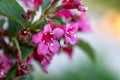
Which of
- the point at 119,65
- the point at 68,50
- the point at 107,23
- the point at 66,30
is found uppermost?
the point at 66,30

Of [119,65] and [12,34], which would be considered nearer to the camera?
[12,34]

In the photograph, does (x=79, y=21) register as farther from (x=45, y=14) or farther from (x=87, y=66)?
(x=87, y=66)

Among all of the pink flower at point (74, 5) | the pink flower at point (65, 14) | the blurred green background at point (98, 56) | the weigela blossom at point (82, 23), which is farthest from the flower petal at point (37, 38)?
the blurred green background at point (98, 56)

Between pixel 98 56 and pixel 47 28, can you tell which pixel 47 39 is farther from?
pixel 98 56

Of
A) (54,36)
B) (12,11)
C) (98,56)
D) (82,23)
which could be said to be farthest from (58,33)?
(98,56)

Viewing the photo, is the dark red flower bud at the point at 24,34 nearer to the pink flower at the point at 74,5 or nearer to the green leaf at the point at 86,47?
the pink flower at the point at 74,5

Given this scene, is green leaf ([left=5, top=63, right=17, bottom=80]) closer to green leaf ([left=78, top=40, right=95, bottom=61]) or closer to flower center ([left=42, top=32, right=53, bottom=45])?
flower center ([left=42, top=32, right=53, bottom=45])

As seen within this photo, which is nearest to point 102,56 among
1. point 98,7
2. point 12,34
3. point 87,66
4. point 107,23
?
point 87,66
